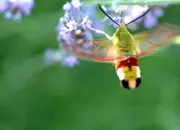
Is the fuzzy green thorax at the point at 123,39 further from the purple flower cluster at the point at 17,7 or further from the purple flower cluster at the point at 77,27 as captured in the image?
the purple flower cluster at the point at 17,7

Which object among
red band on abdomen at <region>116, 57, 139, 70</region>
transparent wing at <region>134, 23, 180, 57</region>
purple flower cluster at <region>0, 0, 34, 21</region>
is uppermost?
purple flower cluster at <region>0, 0, 34, 21</region>

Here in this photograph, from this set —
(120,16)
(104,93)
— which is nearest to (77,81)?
(104,93)

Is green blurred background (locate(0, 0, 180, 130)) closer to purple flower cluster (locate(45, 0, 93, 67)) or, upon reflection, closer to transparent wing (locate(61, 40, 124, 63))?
purple flower cluster (locate(45, 0, 93, 67))

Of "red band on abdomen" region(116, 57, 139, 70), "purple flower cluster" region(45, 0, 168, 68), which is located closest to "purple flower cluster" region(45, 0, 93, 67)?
"purple flower cluster" region(45, 0, 168, 68)

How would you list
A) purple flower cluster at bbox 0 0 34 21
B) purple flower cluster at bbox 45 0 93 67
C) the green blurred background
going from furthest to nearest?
1. the green blurred background
2. purple flower cluster at bbox 0 0 34 21
3. purple flower cluster at bbox 45 0 93 67

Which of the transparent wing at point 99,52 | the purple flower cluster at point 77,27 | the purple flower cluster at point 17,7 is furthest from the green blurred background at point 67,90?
the transparent wing at point 99,52

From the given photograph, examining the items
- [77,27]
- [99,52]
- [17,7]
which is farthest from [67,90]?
[99,52]

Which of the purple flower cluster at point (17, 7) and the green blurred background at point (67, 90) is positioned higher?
the green blurred background at point (67, 90)
